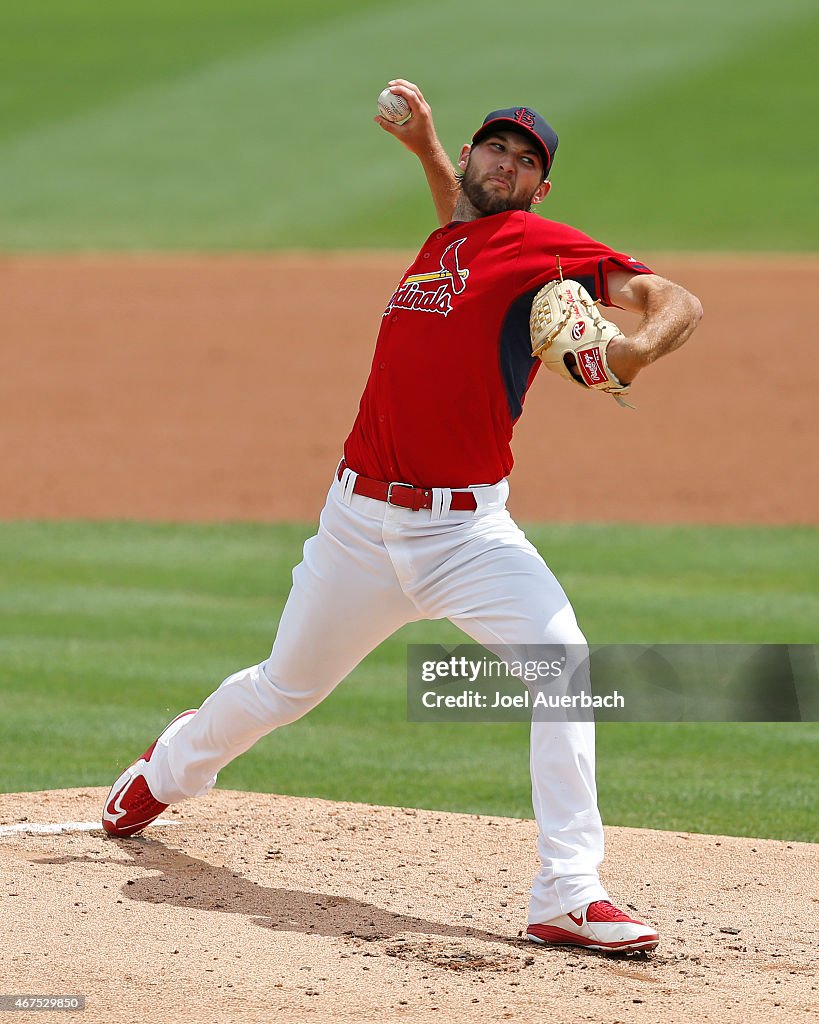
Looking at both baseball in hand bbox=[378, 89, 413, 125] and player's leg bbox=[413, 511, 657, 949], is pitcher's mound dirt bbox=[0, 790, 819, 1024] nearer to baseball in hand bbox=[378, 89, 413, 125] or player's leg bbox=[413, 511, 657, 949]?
player's leg bbox=[413, 511, 657, 949]

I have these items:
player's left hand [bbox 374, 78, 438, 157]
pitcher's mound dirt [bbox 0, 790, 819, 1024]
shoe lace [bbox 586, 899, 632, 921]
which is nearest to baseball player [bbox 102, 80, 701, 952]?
shoe lace [bbox 586, 899, 632, 921]

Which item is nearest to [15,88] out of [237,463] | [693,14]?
[693,14]

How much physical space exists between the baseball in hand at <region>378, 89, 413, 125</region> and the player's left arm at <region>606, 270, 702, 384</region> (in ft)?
4.24

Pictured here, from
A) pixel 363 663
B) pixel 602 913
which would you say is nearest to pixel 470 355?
pixel 602 913

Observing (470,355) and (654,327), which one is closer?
(654,327)

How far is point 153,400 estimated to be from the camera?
15312 mm

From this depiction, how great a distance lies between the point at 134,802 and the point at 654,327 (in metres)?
2.32

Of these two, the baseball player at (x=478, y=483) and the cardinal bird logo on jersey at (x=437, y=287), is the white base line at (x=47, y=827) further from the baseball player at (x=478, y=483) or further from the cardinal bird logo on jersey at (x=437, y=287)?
the cardinal bird logo on jersey at (x=437, y=287)

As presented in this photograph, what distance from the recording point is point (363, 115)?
91.6 feet

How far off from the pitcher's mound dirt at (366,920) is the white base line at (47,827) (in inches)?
1.3

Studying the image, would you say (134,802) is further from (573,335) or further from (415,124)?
(415,124)

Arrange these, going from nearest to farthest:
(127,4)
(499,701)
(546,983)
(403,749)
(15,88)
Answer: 1. (546,983)
2. (403,749)
3. (499,701)
4. (15,88)
5. (127,4)

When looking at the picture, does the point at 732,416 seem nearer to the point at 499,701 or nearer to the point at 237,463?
the point at 237,463

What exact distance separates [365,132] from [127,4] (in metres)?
12.0
